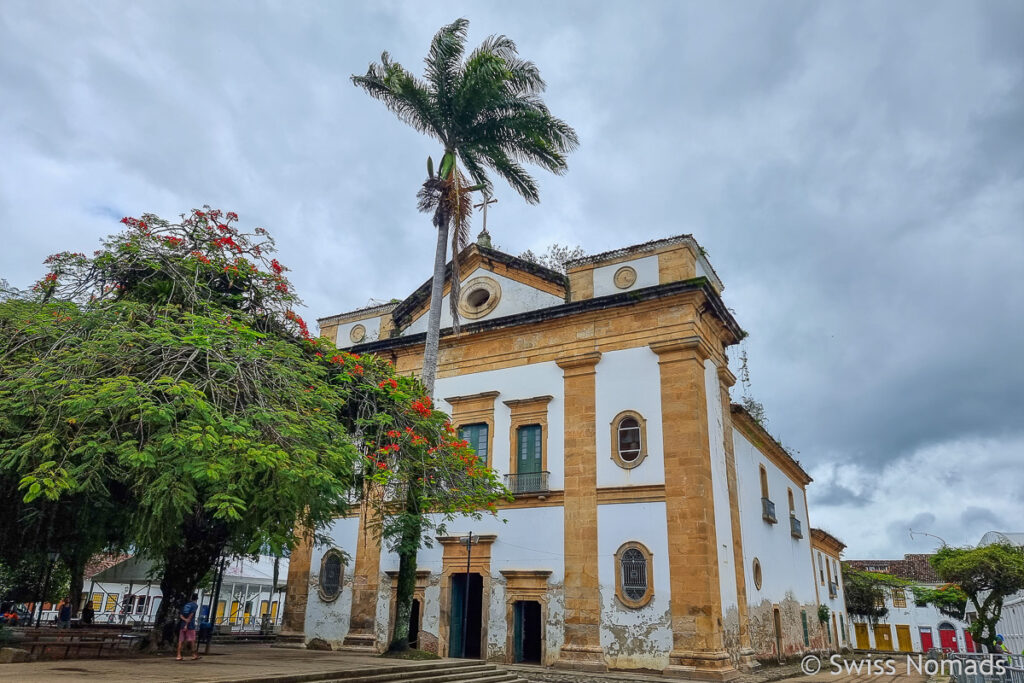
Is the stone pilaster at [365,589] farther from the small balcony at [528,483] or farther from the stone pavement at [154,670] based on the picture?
the stone pavement at [154,670]

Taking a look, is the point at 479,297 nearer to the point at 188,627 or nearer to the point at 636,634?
the point at 636,634

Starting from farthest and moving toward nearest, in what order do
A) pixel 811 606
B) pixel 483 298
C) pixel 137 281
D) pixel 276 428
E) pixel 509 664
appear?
pixel 811 606 < pixel 483 298 < pixel 509 664 < pixel 137 281 < pixel 276 428

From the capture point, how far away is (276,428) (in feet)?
29.9

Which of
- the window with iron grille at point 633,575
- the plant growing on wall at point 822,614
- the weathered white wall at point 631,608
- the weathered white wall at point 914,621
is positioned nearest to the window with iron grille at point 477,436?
the weathered white wall at point 631,608

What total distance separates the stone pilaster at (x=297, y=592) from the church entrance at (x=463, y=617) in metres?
4.17

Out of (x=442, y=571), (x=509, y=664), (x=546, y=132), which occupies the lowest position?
(x=509, y=664)

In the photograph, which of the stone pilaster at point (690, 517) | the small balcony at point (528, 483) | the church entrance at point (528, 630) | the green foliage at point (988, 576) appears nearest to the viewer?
the stone pilaster at point (690, 517)

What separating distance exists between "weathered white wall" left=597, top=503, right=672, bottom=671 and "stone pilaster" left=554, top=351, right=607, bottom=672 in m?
0.19

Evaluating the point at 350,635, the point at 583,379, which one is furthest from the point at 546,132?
the point at 350,635

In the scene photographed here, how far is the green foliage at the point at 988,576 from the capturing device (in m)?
19.5

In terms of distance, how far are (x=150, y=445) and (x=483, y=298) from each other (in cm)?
1082

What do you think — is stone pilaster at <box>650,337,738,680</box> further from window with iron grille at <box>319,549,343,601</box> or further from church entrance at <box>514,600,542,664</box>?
window with iron grille at <box>319,549,343,601</box>

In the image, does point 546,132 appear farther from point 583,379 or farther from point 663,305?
point 583,379

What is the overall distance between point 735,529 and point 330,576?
10021 millimetres
